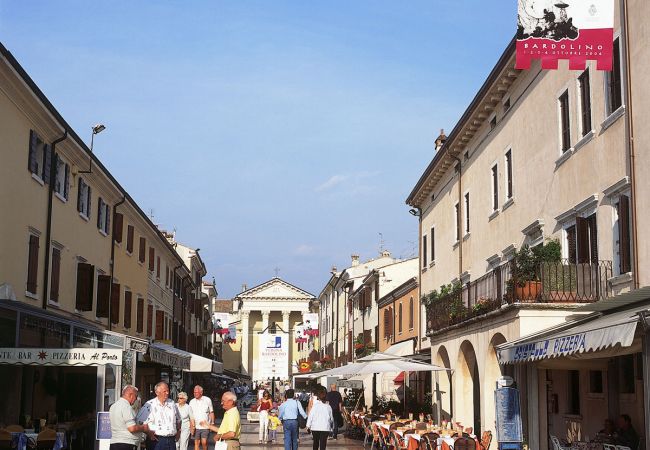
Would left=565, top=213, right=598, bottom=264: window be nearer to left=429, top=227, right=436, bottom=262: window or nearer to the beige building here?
the beige building

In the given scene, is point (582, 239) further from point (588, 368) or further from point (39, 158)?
point (39, 158)

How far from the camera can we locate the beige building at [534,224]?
54.9ft

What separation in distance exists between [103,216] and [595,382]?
18740 mm

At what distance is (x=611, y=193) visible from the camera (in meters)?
16.5

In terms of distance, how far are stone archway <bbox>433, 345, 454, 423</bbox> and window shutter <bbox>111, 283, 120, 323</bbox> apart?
11.6 metres

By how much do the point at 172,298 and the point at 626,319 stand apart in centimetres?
4113

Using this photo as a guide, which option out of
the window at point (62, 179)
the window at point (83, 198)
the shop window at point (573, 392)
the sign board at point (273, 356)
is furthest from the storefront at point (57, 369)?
the sign board at point (273, 356)

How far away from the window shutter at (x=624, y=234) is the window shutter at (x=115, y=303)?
20208 millimetres

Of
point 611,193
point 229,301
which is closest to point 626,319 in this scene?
point 611,193

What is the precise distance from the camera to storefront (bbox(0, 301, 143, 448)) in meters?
17.2

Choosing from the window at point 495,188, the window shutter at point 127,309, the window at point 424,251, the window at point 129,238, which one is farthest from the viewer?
the window at point 424,251

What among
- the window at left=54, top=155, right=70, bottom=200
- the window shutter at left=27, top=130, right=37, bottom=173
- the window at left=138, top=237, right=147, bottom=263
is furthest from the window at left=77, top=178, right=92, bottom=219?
the window at left=138, top=237, right=147, bottom=263

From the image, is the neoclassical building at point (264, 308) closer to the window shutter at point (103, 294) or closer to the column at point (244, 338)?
the column at point (244, 338)

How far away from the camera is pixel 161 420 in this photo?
12727 millimetres
